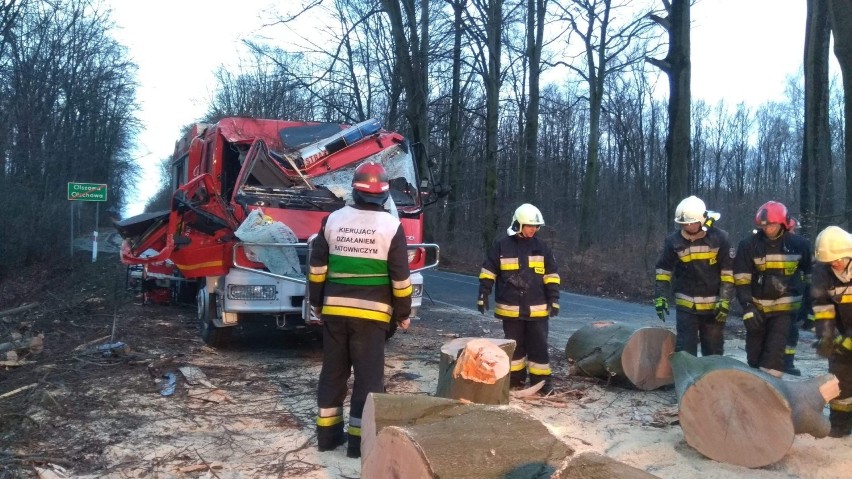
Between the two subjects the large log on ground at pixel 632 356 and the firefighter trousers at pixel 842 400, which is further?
the large log on ground at pixel 632 356

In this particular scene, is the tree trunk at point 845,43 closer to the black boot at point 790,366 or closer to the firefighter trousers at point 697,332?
the black boot at point 790,366

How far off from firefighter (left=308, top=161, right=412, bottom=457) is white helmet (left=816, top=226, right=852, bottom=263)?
292 centimetres

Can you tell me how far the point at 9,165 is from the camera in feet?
85.1

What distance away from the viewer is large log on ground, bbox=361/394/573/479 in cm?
326

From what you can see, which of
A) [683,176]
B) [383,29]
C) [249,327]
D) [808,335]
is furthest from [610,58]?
[249,327]

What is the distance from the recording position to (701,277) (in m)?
6.57

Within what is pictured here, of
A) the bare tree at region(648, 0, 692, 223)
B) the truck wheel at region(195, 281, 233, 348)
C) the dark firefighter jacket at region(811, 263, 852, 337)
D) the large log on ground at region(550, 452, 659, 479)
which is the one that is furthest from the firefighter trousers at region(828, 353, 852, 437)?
the bare tree at region(648, 0, 692, 223)

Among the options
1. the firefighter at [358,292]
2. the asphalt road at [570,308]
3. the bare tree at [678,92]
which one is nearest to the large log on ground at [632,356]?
the asphalt road at [570,308]

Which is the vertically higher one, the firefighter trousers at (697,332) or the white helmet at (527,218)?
the white helmet at (527,218)

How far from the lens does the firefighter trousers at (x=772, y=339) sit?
6230 mm

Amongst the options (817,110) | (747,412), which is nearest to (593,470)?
(747,412)

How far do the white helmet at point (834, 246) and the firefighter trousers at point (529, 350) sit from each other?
2.29m

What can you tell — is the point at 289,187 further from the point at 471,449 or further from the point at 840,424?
the point at 840,424

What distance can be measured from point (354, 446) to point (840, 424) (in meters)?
3.51
